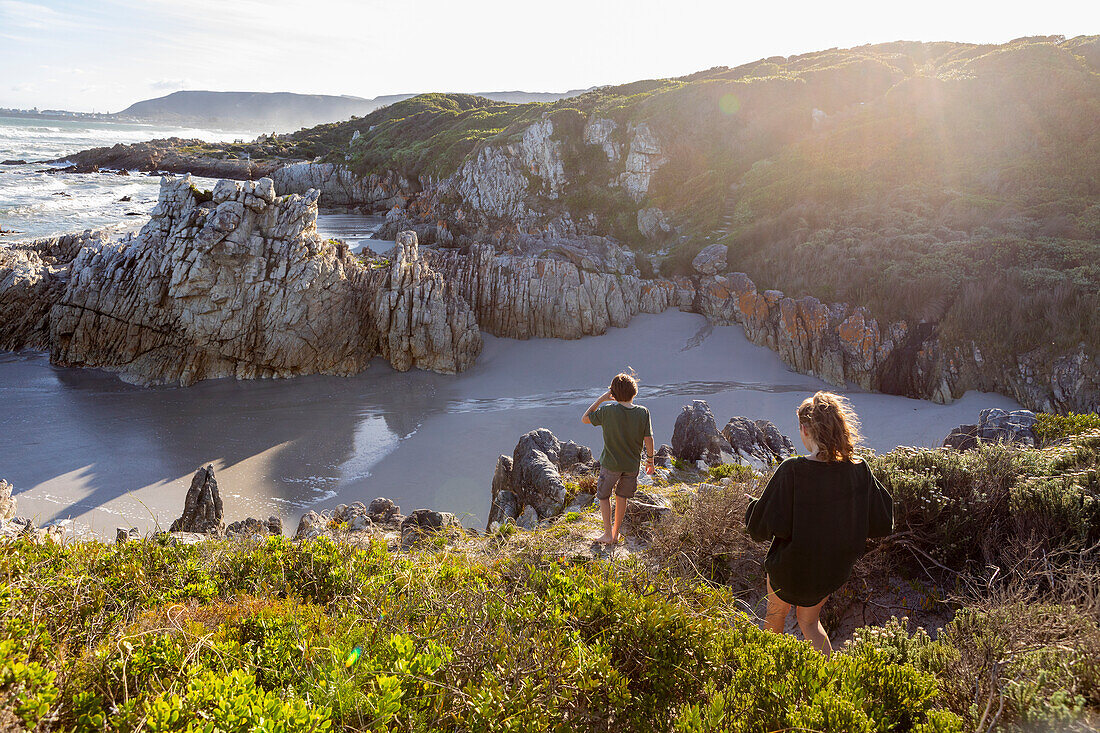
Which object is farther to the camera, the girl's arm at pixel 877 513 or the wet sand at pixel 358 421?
the wet sand at pixel 358 421

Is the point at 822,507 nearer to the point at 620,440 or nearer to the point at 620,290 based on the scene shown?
the point at 620,440

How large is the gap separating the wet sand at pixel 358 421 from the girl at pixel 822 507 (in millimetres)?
6140

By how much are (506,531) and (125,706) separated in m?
4.84

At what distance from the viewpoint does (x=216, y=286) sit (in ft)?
49.0

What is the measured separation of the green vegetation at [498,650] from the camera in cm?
208

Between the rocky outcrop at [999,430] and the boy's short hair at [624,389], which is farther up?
the boy's short hair at [624,389]

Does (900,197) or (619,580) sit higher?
(900,197)

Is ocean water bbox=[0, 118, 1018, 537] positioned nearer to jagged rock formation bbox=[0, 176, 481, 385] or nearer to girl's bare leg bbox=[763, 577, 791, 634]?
jagged rock formation bbox=[0, 176, 481, 385]

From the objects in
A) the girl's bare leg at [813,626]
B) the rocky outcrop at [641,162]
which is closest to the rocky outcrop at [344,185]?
the rocky outcrop at [641,162]

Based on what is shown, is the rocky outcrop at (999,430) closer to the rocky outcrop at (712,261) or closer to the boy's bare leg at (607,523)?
the boy's bare leg at (607,523)

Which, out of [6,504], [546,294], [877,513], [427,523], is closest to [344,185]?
[546,294]

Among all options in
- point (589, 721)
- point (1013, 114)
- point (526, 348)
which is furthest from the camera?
point (1013, 114)

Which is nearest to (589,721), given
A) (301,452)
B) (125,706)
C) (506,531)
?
(125,706)

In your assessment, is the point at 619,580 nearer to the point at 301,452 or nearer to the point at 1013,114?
the point at 301,452
